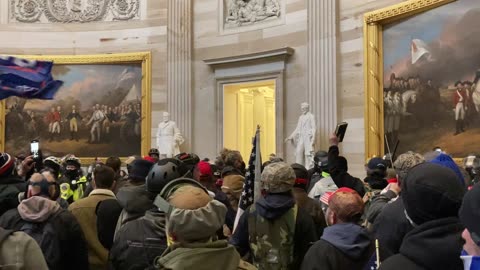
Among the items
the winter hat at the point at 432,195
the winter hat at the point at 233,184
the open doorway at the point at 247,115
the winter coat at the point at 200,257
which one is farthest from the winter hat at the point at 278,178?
the open doorway at the point at 247,115

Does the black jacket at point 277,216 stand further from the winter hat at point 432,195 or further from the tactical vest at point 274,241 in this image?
the winter hat at point 432,195

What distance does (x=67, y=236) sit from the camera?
3869mm

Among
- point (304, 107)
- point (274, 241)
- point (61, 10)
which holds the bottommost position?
point (274, 241)

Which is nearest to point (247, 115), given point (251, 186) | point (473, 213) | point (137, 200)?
point (251, 186)

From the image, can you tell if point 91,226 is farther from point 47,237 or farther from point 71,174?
point 71,174

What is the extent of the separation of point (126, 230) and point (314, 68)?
12.4 metres

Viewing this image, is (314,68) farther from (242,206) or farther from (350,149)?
(242,206)

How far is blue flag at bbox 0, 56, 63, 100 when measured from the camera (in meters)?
7.50

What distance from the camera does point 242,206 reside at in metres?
5.07

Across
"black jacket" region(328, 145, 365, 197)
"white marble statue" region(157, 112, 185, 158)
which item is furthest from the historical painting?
"white marble statue" region(157, 112, 185, 158)

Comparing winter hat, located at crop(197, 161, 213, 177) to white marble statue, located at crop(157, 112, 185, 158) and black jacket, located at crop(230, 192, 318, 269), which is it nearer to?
black jacket, located at crop(230, 192, 318, 269)

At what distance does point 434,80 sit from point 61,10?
44.3 ft

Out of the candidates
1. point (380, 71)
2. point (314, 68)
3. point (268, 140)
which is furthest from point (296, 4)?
point (268, 140)

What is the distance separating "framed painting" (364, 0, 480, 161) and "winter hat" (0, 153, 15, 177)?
25.0ft
